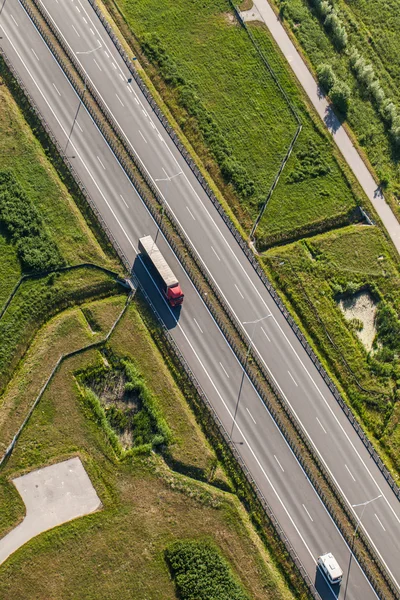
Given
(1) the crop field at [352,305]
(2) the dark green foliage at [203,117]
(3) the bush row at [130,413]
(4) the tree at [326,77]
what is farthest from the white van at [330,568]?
(4) the tree at [326,77]

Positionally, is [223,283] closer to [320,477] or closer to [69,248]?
[69,248]

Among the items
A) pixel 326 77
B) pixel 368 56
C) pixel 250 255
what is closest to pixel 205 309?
pixel 250 255

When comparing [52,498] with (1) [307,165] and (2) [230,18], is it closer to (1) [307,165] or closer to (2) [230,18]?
(1) [307,165]

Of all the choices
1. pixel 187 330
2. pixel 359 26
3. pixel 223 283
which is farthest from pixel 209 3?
pixel 187 330

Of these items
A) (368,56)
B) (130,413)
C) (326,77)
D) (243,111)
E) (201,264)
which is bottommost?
(130,413)

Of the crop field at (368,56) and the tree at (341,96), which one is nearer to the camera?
the tree at (341,96)

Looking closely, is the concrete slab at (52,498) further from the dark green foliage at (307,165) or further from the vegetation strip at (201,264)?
the dark green foliage at (307,165)

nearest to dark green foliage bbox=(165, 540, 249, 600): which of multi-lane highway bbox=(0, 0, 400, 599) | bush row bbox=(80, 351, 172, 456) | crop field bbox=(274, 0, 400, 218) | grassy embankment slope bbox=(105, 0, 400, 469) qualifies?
multi-lane highway bbox=(0, 0, 400, 599)
